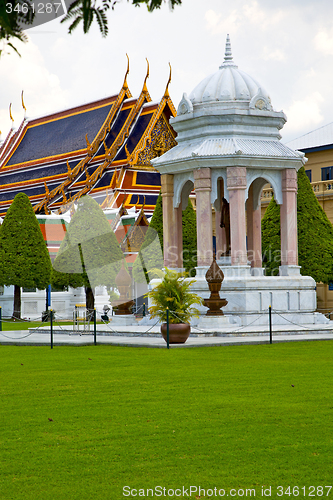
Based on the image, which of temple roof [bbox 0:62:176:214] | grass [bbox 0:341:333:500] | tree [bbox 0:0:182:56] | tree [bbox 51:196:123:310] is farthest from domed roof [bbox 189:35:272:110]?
temple roof [bbox 0:62:176:214]

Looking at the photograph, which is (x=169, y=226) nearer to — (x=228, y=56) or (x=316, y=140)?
(x=228, y=56)

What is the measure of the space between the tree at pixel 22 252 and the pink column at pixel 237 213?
1526 centimetres

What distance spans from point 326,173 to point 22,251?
1856cm

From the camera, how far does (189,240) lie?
31203mm

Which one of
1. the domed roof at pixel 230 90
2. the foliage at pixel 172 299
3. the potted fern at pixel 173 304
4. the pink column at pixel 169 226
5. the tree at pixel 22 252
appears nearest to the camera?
the potted fern at pixel 173 304

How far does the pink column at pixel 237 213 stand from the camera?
69.1 ft

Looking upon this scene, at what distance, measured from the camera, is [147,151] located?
163 feet

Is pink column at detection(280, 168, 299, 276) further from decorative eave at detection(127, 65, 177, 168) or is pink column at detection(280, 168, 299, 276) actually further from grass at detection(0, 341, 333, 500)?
decorative eave at detection(127, 65, 177, 168)

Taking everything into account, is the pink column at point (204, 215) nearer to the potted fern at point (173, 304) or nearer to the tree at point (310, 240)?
the potted fern at point (173, 304)

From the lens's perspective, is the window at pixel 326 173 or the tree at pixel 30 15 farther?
the window at pixel 326 173

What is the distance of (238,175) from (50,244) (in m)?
23.4

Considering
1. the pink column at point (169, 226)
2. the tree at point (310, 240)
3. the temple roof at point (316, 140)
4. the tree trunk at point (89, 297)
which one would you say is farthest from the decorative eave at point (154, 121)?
the pink column at point (169, 226)

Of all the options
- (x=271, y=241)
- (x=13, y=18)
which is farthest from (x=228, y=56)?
(x=13, y=18)

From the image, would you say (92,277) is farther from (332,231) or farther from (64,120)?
(64,120)
